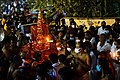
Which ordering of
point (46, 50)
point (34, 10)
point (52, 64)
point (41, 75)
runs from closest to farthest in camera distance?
point (41, 75) < point (52, 64) < point (46, 50) < point (34, 10)

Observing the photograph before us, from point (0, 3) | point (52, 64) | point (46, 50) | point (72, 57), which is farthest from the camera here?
point (0, 3)

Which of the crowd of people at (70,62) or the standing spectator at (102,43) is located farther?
the standing spectator at (102,43)

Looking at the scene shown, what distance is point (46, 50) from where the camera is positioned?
947cm

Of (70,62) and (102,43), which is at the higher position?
(70,62)

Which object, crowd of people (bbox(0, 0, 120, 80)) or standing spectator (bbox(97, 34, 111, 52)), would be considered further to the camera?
standing spectator (bbox(97, 34, 111, 52))

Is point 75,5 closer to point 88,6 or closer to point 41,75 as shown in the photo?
point 88,6

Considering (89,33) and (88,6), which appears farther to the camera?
(88,6)

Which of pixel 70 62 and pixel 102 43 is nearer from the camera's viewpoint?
pixel 70 62

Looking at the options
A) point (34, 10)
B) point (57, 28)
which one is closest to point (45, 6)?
point (34, 10)

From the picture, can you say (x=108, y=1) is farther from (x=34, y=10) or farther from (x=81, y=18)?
(x=34, y=10)

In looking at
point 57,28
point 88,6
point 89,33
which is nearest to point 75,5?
point 88,6

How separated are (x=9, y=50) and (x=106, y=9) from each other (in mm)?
8181

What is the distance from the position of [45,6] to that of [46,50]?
22.0 feet

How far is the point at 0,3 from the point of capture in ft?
81.6
